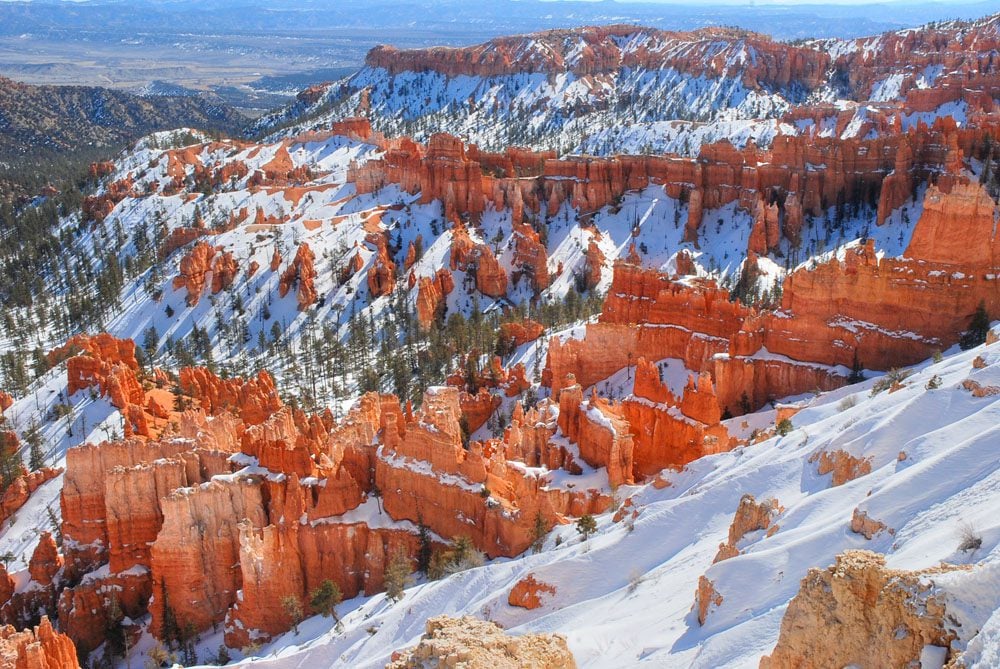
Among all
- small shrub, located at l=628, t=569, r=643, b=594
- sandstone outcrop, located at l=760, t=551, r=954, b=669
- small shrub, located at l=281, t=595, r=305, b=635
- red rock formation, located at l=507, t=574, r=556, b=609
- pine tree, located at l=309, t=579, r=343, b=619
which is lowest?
small shrub, located at l=281, t=595, r=305, b=635

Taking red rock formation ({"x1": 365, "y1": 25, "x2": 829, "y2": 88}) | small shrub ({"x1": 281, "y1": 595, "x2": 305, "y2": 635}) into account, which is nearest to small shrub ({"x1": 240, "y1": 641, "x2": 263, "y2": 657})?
small shrub ({"x1": 281, "y1": 595, "x2": 305, "y2": 635})

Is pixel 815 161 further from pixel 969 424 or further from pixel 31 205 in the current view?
pixel 31 205

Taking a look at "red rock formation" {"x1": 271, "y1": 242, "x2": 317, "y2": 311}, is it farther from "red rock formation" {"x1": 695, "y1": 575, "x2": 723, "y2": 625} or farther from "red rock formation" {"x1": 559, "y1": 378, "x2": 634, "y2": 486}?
"red rock formation" {"x1": 695, "y1": 575, "x2": 723, "y2": 625}

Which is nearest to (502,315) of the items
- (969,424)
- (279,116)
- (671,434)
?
(671,434)

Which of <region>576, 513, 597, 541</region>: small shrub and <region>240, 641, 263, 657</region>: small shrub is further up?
<region>576, 513, 597, 541</region>: small shrub

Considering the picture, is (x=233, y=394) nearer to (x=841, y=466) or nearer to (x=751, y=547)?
(x=841, y=466)
